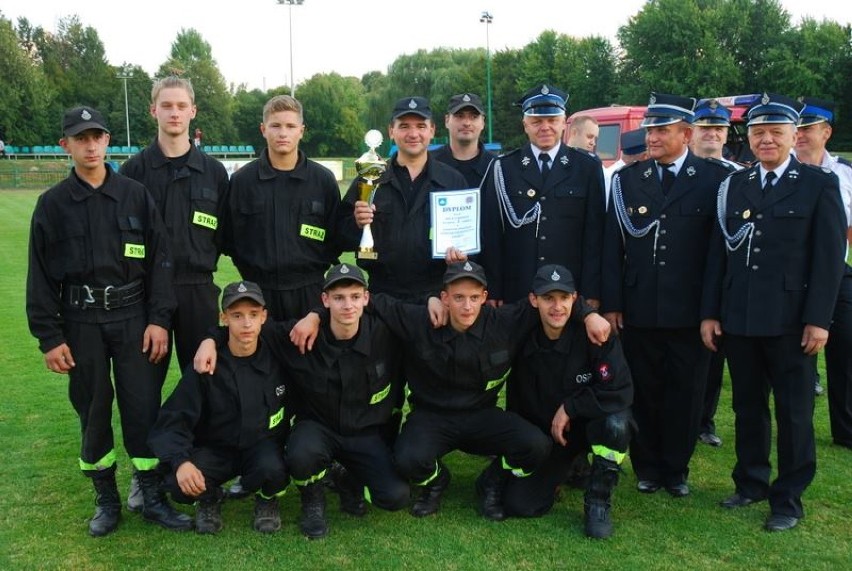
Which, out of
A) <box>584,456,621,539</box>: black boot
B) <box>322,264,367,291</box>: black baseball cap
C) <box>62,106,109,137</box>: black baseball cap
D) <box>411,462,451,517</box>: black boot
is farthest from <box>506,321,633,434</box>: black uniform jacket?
<box>62,106,109,137</box>: black baseball cap

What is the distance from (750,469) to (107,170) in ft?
12.8

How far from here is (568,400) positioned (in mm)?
4430

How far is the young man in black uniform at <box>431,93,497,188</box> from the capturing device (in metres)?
5.54

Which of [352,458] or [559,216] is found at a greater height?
[559,216]

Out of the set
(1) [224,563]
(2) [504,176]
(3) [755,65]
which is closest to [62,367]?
(1) [224,563]

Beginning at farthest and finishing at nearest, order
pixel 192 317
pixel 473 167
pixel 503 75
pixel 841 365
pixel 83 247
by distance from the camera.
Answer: pixel 503 75, pixel 473 167, pixel 841 365, pixel 192 317, pixel 83 247

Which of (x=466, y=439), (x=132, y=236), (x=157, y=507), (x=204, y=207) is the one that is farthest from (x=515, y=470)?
(x=132, y=236)

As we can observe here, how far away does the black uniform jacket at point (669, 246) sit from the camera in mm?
4539

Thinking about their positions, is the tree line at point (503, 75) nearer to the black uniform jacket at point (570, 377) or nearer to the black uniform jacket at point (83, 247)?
the black uniform jacket at point (570, 377)

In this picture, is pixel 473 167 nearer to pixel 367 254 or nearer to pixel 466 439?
pixel 367 254

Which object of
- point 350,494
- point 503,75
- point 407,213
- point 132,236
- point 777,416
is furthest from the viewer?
point 503,75

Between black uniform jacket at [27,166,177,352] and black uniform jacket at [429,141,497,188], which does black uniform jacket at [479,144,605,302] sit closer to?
black uniform jacket at [429,141,497,188]

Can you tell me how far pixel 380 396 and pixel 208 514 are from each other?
1.13 m

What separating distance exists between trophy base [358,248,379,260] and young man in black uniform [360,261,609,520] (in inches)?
11.1
